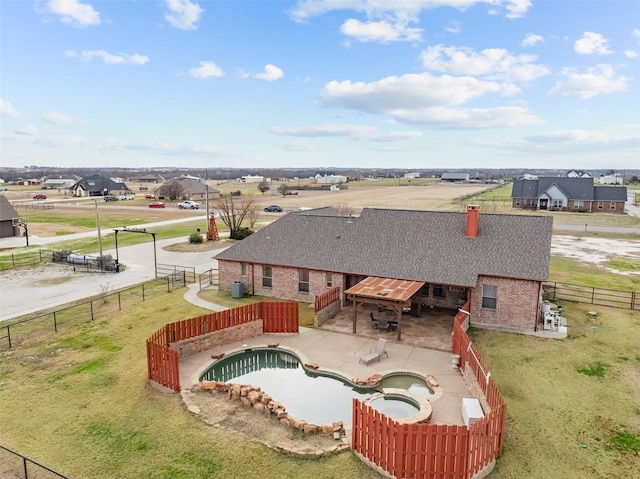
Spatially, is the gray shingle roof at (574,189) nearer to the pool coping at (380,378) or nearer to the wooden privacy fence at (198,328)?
the wooden privacy fence at (198,328)

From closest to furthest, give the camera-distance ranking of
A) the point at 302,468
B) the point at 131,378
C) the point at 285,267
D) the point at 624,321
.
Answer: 1. the point at 302,468
2. the point at 131,378
3. the point at 624,321
4. the point at 285,267

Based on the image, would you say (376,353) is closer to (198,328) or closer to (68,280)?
(198,328)

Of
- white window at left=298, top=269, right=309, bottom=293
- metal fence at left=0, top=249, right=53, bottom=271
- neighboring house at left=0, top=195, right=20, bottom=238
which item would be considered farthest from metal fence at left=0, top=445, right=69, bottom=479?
neighboring house at left=0, top=195, right=20, bottom=238

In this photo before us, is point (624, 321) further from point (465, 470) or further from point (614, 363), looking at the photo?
point (465, 470)

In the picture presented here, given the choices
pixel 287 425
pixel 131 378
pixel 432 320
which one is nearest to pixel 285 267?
pixel 432 320

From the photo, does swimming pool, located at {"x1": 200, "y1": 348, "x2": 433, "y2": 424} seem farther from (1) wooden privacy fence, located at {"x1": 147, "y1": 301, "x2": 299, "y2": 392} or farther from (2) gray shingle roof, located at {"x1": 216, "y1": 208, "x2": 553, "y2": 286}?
(2) gray shingle roof, located at {"x1": 216, "y1": 208, "x2": 553, "y2": 286}

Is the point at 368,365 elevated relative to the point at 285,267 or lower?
lower

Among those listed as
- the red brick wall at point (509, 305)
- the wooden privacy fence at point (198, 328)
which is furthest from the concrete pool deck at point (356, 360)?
the red brick wall at point (509, 305)

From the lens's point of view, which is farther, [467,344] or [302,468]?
[467,344]

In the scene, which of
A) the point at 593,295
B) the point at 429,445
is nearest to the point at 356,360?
the point at 429,445
